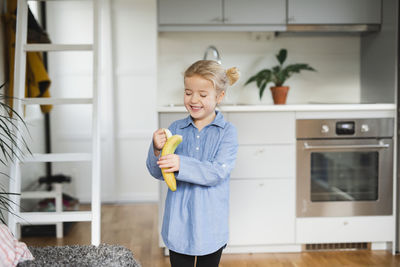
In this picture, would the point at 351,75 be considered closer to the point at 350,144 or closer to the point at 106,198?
the point at 350,144

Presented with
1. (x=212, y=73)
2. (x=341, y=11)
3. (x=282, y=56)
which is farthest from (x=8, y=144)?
(x=341, y=11)

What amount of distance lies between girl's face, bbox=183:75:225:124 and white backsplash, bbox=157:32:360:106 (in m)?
1.80

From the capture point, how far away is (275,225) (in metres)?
2.88

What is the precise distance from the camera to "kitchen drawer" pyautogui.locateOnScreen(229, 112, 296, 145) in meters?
2.82

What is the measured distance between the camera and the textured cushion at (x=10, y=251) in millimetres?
1410

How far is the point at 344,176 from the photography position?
290cm

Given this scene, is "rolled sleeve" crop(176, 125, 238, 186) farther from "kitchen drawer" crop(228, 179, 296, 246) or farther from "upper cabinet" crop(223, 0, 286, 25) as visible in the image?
"upper cabinet" crop(223, 0, 286, 25)

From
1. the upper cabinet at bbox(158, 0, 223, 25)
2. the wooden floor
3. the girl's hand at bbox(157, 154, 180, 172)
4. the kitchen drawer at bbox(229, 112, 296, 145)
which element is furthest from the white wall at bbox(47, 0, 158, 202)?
the girl's hand at bbox(157, 154, 180, 172)

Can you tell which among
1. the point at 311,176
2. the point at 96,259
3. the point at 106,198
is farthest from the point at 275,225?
the point at 106,198

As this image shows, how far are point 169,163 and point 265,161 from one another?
152 cm

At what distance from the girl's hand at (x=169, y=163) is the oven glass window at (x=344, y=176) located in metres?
1.63

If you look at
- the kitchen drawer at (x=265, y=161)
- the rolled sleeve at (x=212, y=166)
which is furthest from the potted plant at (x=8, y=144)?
the kitchen drawer at (x=265, y=161)

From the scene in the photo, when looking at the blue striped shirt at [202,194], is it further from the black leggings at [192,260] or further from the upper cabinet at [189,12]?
the upper cabinet at [189,12]

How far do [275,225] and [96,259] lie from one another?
1.62 metres
